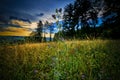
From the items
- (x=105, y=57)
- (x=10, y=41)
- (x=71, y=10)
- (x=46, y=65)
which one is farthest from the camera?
(x=71, y=10)

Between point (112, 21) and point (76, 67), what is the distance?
17954mm

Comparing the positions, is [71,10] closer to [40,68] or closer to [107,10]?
[107,10]

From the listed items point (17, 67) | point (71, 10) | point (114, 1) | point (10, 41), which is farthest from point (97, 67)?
point (71, 10)

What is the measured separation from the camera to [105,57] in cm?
429

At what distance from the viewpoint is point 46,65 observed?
353 centimetres

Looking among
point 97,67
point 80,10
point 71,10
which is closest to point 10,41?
point 97,67

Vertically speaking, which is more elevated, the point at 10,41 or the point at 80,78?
the point at 10,41

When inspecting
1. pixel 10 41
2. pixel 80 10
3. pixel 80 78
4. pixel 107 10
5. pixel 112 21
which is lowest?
pixel 80 78

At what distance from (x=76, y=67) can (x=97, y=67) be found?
0.46 meters

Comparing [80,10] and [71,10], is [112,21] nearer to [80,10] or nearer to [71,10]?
[80,10]

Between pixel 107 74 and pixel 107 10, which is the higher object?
pixel 107 10

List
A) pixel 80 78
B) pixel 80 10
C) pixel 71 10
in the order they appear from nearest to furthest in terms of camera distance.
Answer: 1. pixel 80 78
2. pixel 80 10
3. pixel 71 10

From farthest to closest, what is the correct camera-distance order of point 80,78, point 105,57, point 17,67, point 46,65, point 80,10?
1. point 80,10
2. point 105,57
3. point 46,65
4. point 17,67
5. point 80,78

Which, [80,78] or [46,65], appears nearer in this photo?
[80,78]
